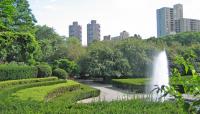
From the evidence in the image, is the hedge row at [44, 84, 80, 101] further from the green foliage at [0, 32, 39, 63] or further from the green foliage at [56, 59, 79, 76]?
the green foliage at [56, 59, 79, 76]

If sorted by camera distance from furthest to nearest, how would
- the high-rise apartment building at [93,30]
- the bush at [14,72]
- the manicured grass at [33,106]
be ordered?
the high-rise apartment building at [93,30], the bush at [14,72], the manicured grass at [33,106]

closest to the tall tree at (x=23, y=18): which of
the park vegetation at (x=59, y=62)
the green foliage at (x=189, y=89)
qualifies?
the park vegetation at (x=59, y=62)

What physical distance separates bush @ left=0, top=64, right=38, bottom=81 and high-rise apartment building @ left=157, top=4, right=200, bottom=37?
71051mm

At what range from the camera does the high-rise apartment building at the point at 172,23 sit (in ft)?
318

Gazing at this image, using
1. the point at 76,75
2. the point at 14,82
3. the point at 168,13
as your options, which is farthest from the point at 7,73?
the point at 168,13

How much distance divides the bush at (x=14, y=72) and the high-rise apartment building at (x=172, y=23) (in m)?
71.1

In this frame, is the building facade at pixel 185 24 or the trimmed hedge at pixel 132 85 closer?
the trimmed hedge at pixel 132 85

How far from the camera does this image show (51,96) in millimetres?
18750

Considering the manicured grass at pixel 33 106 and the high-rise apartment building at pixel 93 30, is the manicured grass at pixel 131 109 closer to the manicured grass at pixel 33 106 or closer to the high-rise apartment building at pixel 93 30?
the manicured grass at pixel 33 106

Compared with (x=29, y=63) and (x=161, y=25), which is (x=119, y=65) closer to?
(x=29, y=63)

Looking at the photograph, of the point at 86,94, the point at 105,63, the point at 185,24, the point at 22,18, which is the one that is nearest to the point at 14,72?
the point at 86,94

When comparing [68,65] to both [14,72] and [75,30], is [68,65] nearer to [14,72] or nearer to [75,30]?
[14,72]

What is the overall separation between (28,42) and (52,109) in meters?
15.3

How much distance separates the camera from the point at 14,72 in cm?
2739
